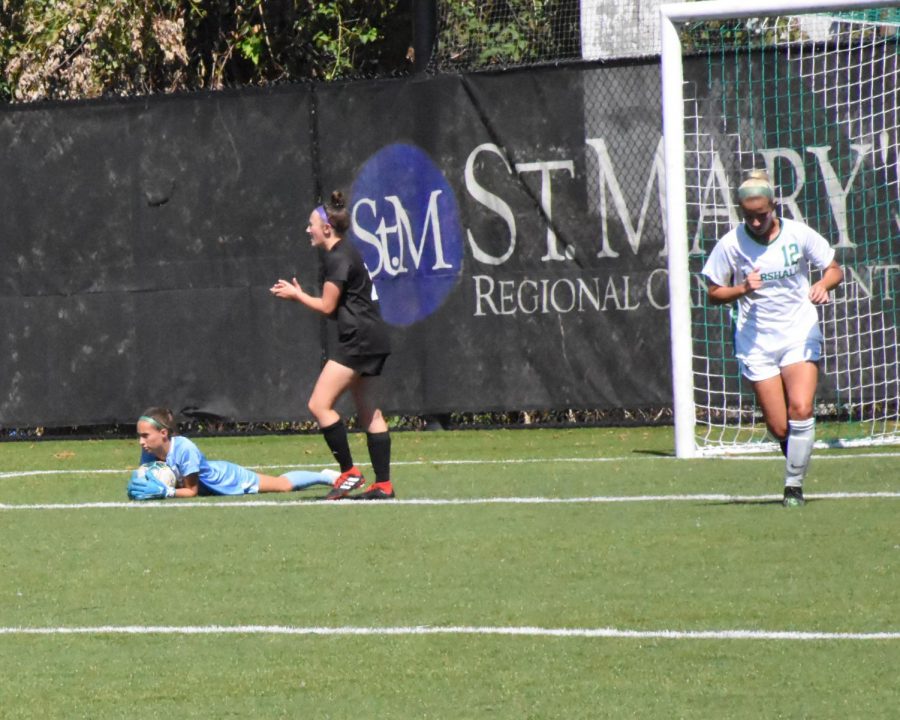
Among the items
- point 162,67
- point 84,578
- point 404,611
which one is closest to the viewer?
point 404,611

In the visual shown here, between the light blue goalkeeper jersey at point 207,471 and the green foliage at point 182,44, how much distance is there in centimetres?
764

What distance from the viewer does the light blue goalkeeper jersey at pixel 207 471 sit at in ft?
36.9

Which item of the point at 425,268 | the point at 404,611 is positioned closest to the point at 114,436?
the point at 425,268

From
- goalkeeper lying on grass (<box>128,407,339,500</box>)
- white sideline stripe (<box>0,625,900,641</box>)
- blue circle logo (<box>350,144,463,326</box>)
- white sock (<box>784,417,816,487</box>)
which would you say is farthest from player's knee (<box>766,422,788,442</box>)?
blue circle logo (<box>350,144,463,326</box>)

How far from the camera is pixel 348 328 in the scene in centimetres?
1073

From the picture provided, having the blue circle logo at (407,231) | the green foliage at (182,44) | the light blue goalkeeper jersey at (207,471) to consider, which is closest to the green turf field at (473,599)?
the light blue goalkeeper jersey at (207,471)

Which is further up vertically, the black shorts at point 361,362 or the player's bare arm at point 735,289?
the player's bare arm at point 735,289

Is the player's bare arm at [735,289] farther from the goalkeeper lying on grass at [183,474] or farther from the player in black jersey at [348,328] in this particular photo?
the goalkeeper lying on grass at [183,474]

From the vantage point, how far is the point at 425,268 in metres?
15.3

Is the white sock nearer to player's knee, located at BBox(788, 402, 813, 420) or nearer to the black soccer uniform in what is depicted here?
player's knee, located at BBox(788, 402, 813, 420)

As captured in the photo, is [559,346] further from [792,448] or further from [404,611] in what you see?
[404,611]

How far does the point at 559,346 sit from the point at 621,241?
1.00 m

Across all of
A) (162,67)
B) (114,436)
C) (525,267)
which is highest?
(162,67)

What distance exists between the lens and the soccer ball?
11.2 metres
